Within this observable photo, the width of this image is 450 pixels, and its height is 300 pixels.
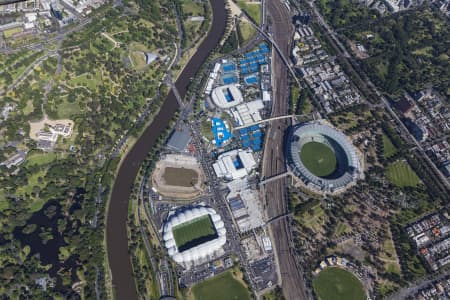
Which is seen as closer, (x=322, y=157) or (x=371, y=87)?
(x=322, y=157)

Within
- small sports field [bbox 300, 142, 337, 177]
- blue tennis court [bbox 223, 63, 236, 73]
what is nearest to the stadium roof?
blue tennis court [bbox 223, 63, 236, 73]

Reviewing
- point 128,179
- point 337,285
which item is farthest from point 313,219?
point 128,179

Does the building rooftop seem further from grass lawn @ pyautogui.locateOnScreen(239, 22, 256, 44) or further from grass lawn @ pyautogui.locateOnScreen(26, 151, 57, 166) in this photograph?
grass lawn @ pyautogui.locateOnScreen(239, 22, 256, 44)

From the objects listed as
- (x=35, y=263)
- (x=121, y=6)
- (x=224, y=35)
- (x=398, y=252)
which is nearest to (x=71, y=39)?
(x=121, y=6)

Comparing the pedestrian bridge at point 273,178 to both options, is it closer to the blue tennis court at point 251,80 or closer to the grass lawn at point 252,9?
the blue tennis court at point 251,80

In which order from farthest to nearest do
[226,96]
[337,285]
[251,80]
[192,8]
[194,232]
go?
[192,8] < [251,80] < [226,96] < [194,232] < [337,285]

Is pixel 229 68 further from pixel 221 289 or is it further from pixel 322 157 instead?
pixel 221 289
